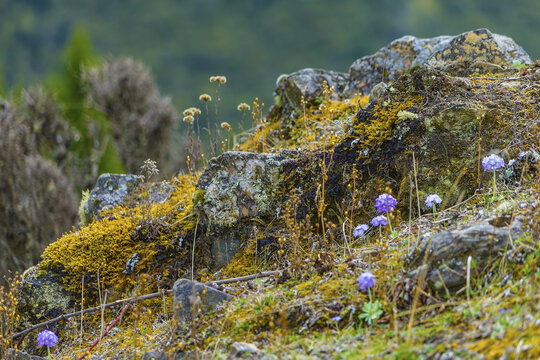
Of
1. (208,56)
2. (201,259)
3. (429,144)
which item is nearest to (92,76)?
(201,259)

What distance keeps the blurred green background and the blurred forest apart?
0.38 metres

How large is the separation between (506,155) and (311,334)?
2165 millimetres

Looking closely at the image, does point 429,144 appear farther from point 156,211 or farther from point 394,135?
point 156,211

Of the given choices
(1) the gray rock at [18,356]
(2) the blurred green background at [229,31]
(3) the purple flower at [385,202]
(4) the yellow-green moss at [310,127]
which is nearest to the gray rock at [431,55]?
(4) the yellow-green moss at [310,127]

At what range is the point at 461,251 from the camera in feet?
9.02

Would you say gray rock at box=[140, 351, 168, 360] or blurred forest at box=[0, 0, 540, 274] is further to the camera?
blurred forest at box=[0, 0, 540, 274]

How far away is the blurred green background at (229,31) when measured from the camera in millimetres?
119500

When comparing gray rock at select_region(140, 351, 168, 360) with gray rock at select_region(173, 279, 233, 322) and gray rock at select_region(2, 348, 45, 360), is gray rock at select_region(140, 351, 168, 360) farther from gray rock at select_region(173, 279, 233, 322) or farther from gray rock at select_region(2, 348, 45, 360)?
gray rock at select_region(2, 348, 45, 360)

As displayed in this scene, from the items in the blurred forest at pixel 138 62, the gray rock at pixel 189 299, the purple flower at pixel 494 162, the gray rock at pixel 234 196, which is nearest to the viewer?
the gray rock at pixel 189 299

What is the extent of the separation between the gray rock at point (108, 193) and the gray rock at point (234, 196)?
1.69 m

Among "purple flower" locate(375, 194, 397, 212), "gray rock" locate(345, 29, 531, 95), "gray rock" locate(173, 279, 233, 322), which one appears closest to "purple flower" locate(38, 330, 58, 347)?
"gray rock" locate(173, 279, 233, 322)

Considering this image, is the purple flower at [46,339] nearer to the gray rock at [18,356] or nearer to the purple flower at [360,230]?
the gray rock at [18,356]

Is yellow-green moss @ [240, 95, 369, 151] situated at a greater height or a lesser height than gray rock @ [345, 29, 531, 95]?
lesser

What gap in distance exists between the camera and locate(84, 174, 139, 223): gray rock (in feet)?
18.5
